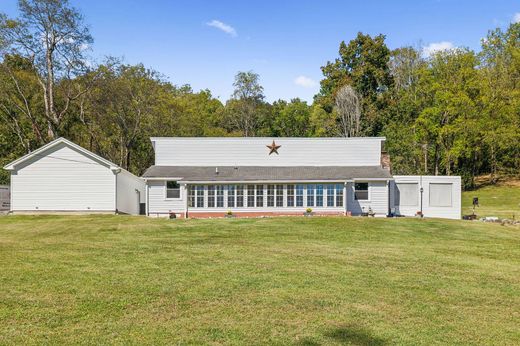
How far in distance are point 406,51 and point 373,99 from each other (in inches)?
409

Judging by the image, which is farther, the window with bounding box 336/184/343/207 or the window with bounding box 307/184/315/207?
the window with bounding box 307/184/315/207

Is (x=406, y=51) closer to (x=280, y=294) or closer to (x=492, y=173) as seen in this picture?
(x=492, y=173)

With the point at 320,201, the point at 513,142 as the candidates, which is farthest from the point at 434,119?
the point at 320,201

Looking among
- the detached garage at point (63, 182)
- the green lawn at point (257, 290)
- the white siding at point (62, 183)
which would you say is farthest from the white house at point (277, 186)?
the green lawn at point (257, 290)

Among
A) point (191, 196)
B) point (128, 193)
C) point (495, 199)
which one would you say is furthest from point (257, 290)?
point (495, 199)

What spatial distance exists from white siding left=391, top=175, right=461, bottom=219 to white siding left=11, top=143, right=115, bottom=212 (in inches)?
787

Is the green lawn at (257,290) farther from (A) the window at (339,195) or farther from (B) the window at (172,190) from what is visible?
(B) the window at (172,190)

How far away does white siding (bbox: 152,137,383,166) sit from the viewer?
1206 inches

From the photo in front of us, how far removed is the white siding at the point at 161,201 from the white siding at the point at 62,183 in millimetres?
2732

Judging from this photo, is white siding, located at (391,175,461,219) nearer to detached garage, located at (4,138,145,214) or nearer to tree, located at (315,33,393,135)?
detached garage, located at (4,138,145,214)

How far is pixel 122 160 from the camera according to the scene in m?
49.2

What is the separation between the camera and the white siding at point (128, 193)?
2911 cm

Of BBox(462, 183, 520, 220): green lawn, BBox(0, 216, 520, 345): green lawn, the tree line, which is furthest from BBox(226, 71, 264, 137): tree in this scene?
BBox(0, 216, 520, 345): green lawn

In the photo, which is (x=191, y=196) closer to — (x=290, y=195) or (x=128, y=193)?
(x=128, y=193)
